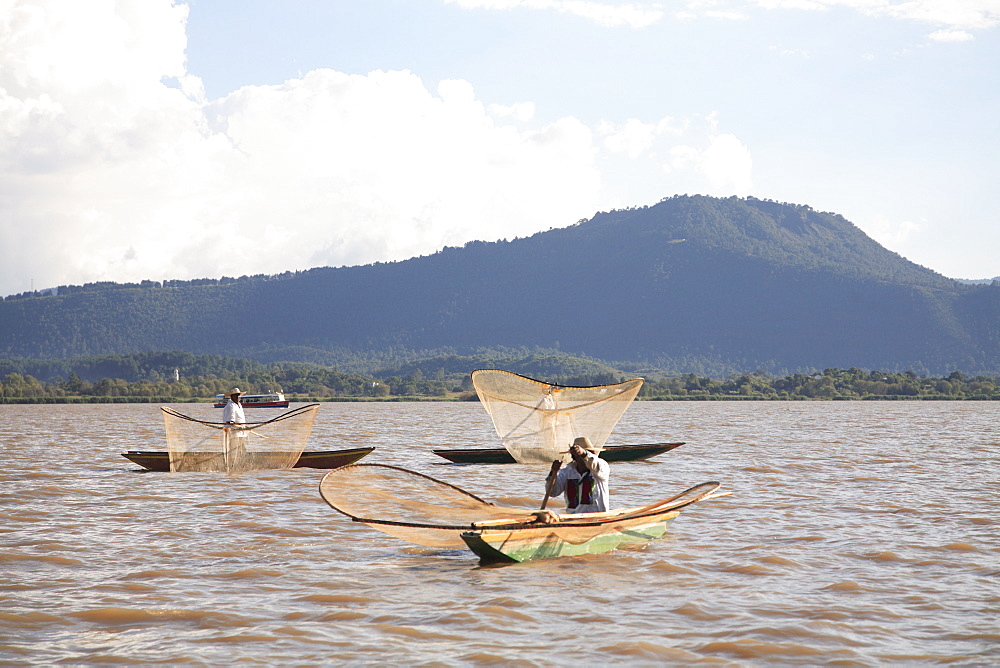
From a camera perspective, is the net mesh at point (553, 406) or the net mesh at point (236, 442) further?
the net mesh at point (236, 442)

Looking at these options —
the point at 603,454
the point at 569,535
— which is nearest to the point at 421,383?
the point at 603,454

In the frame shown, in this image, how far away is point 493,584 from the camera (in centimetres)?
1162

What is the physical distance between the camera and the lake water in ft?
30.2

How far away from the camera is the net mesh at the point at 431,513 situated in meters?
12.1

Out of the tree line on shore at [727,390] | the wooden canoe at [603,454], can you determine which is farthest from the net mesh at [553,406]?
the tree line on shore at [727,390]

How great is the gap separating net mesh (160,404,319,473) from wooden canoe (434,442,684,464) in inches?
175

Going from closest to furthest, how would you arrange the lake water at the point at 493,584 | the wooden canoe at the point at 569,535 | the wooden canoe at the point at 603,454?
the lake water at the point at 493,584, the wooden canoe at the point at 569,535, the wooden canoe at the point at 603,454

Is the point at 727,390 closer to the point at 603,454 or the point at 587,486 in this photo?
the point at 603,454

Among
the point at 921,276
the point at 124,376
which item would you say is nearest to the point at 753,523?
the point at 124,376

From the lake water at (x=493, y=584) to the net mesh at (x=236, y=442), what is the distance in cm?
130

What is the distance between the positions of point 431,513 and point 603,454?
13.6 metres

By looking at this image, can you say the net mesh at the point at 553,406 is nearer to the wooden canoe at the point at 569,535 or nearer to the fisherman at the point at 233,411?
the fisherman at the point at 233,411

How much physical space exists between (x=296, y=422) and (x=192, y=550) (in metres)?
9.28

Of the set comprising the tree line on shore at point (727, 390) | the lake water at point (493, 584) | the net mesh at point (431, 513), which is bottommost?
the lake water at point (493, 584)
